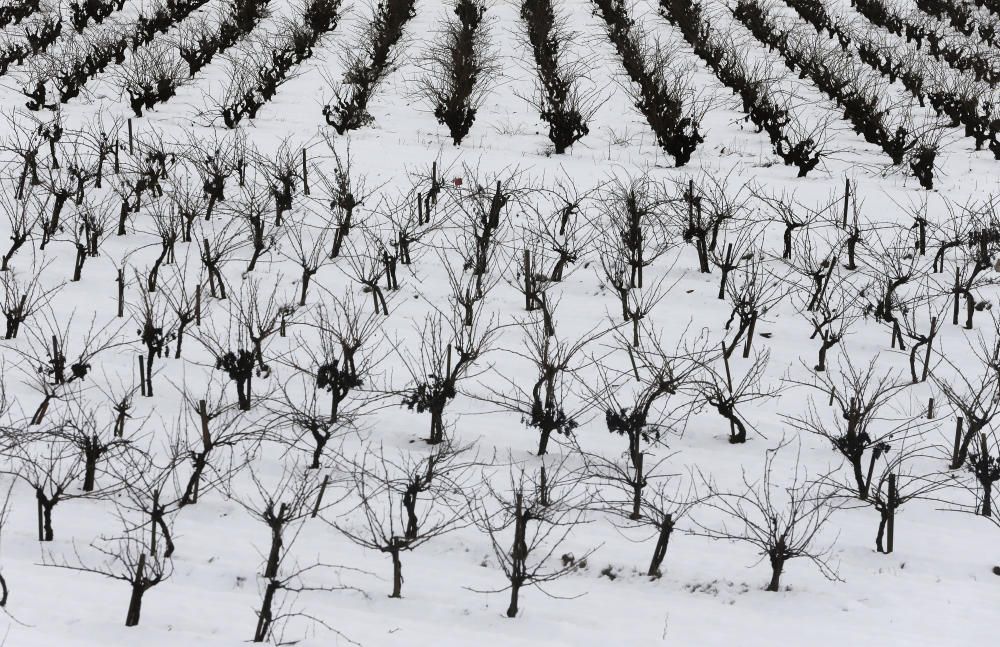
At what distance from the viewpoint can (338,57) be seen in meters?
18.2

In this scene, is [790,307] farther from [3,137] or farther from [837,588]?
[3,137]

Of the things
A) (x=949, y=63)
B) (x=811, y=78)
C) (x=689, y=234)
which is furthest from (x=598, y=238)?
(x=949, y=63)

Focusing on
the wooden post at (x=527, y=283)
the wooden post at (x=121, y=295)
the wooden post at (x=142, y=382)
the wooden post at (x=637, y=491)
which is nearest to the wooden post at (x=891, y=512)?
the wooden post at (x=637, y=491)

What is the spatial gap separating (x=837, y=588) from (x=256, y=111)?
40.0 feet

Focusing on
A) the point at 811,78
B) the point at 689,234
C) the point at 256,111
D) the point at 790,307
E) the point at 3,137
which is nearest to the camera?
the point at 790,307

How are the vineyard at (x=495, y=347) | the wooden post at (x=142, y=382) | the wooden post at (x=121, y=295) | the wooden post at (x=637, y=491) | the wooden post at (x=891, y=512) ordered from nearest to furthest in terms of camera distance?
the vineyard at (x=495, y=347), the wooden post at (x=891, y=512), the wooden post at (x=637, y=491), the wooden post at (x=142, y=382), the wooden post at (x=121, y=295)

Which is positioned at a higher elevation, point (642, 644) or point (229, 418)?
point (229, 418)

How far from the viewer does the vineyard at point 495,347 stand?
18.5 feet

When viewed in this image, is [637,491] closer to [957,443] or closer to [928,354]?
[957,443]

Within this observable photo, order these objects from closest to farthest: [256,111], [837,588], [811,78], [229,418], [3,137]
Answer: [837,588]
[229,418]
[3,137]
[256,111]
[811,78]

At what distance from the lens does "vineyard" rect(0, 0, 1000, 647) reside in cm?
562

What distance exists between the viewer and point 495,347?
28.6 ft

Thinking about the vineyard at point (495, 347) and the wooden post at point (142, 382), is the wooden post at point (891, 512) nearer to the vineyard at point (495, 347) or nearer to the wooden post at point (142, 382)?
the vineyard at point (495, 347)

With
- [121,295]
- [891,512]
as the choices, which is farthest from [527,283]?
[891,512]
